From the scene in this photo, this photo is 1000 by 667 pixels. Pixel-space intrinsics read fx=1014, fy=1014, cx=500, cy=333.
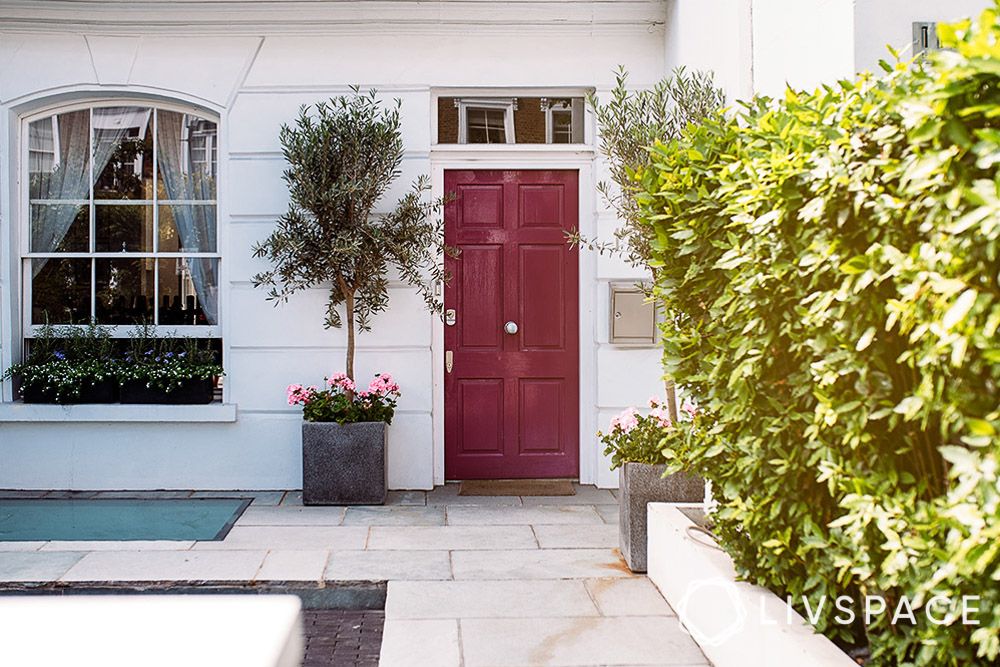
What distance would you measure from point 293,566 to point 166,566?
66cm

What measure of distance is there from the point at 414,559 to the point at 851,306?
3.34 metres

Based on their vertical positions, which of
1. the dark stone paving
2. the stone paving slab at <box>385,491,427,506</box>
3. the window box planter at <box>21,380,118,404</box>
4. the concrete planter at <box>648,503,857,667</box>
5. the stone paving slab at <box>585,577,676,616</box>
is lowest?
the dark stone paving

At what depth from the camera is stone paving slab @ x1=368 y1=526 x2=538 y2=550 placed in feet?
19.0

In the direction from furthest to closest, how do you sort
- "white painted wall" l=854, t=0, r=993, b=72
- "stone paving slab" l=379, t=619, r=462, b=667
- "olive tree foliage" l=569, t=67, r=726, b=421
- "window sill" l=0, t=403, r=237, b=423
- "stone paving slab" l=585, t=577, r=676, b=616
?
"window sill" l=0, t=403, r=237, b=423 < "olive tree foliage" l=569, t=67, r=726, b=421 < "stone paving slab" l=585, t=577, r=676, b=616 < "white painted wall" l=854, t=0, r=993, b=72 < "stone paving slab" l=379, t=619, r=462, b=667

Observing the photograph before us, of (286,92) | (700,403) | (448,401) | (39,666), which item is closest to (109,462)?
(448,401)

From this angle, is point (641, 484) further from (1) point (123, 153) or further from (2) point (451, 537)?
(1) point (123, 153)

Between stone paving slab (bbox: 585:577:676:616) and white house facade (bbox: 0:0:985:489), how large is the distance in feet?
8.15

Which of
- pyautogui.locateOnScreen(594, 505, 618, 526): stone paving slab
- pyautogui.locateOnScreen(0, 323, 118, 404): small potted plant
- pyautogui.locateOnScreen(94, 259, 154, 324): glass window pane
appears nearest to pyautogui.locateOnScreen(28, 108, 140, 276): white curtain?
pyautogui.locateOnScreen(94, 259, 154, 324): glass window pane

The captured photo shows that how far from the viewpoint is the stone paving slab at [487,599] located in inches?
181

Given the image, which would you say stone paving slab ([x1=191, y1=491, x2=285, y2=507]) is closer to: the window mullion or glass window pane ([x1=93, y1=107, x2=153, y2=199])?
Result: the window mullion

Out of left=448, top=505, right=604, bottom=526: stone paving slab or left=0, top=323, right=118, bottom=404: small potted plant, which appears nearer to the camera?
left=448, top=505, right=604, bottom=526: stone paving slab

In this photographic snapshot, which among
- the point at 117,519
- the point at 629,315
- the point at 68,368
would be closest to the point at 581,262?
the point at 629,315

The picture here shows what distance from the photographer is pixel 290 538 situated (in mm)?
5953

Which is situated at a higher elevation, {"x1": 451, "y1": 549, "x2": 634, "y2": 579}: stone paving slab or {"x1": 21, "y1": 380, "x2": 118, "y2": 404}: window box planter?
{"x1": 21, "y1": 380, "x2": 118, "y2": 404}: window box planter
